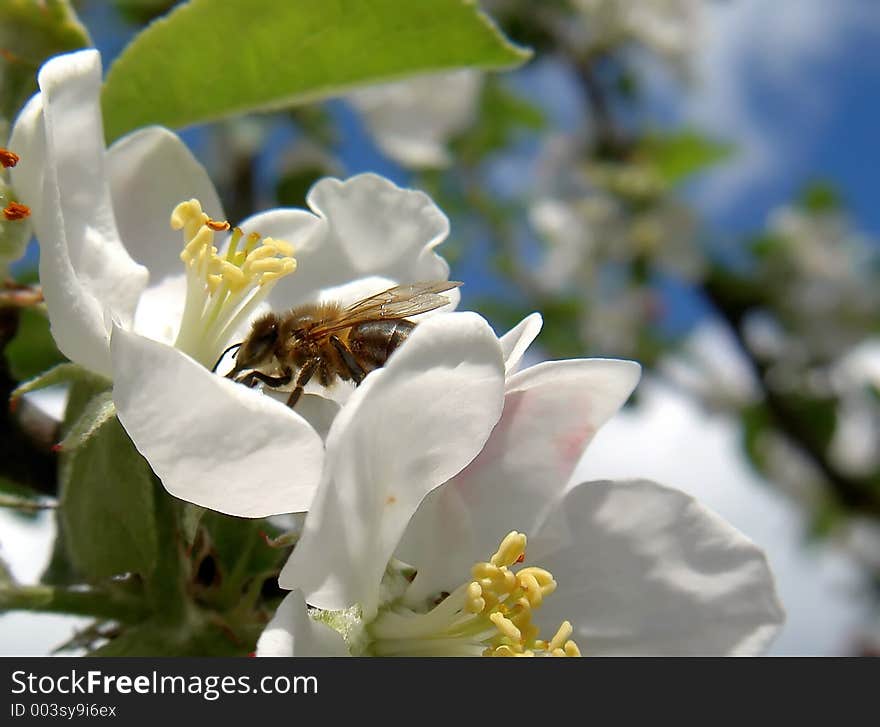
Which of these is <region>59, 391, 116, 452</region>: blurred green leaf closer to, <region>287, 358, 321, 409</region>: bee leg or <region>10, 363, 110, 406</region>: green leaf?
<region>10, 363, 110, 406</region>: green leaf

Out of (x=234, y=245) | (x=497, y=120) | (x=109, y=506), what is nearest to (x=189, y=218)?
(x=234, y=245)

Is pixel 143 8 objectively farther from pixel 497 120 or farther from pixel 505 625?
pixel 505 625

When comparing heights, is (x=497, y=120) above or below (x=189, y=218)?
below

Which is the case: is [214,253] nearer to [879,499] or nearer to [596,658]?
[596,658]

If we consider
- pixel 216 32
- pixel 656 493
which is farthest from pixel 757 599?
pixel 216 32

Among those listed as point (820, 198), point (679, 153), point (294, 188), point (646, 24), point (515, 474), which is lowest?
point (820, 198)

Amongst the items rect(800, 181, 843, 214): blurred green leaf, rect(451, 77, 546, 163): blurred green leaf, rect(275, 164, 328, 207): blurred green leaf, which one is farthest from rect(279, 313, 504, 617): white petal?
rect(800, 181, 843, 214): blurred green leaf
